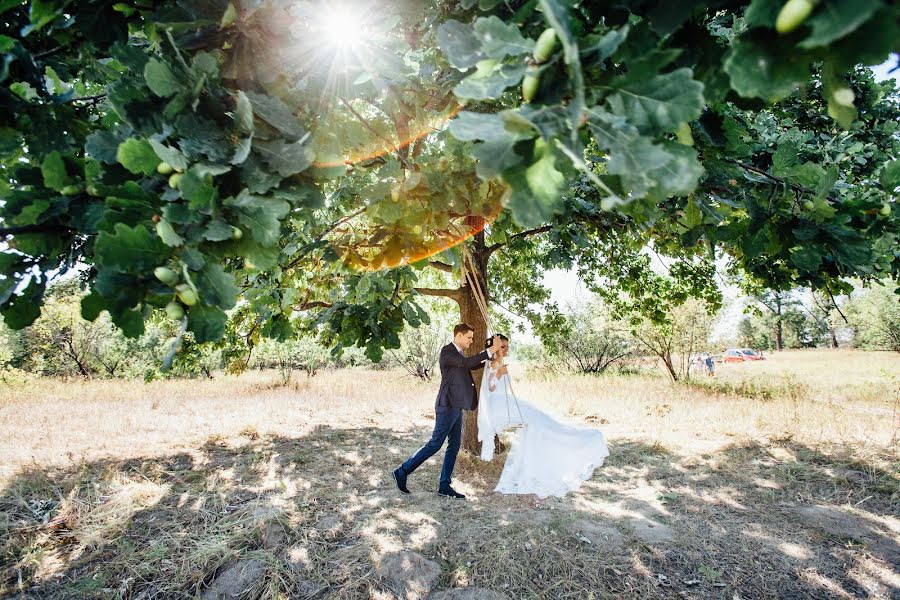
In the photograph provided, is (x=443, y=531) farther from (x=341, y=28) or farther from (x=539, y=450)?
(x=341, y=28)

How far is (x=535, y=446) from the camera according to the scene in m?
4.76

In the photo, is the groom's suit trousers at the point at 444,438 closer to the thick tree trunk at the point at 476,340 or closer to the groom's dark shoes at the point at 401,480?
the groom's dark shoes at the point at 401,480

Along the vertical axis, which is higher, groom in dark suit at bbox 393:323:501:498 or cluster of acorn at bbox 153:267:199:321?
cluster of acorn at bbox 153:267:199:321

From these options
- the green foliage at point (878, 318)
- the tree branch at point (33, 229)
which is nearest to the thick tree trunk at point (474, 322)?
the tree branch at point (33, 229)

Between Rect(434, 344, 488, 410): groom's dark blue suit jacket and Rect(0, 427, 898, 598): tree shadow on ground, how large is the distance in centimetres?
116

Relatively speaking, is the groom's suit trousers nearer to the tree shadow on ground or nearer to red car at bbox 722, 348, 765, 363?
the tree shadow on ground

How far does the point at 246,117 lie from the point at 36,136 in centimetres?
93

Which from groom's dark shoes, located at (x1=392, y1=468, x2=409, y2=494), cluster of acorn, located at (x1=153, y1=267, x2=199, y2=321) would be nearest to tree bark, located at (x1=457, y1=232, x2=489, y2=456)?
groom's dark shoes, located at (x1=392, y1=468, x2=409, y2=494)

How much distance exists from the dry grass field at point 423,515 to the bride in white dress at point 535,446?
1.18 ft

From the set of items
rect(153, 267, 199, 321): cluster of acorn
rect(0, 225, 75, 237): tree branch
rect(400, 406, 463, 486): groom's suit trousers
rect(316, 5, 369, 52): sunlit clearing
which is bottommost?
rect(400, 406, 463, 486): groom's suit trousers

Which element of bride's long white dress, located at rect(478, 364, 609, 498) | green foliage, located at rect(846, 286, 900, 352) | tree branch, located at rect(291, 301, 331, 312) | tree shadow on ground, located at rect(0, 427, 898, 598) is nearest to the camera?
tree shadow on ground, located at rect(0, 427, 898, 598)

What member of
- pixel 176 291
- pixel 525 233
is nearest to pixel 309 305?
pixel 525 233

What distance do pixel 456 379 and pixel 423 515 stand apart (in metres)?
1.50

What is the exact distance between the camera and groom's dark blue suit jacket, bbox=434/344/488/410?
4.98 metres
